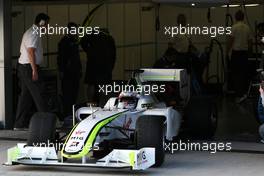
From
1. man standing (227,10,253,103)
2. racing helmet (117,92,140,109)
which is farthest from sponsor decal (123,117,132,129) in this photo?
man standing (227,10,253,103)

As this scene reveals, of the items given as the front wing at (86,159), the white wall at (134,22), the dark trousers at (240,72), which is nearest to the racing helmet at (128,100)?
the front wing at (86,159)

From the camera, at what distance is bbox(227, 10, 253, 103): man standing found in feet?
55.4

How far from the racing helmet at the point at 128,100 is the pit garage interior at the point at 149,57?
2.63 feet

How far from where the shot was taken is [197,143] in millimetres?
11031

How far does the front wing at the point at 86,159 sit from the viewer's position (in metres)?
8.55

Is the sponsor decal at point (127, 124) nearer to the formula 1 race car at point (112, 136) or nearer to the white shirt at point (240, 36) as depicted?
the formula 1 race car at point (112, 136)

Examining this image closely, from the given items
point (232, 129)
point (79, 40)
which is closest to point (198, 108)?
point (232, 129)

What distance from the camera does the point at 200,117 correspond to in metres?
11.2

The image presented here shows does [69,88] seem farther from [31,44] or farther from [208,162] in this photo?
[208,162]

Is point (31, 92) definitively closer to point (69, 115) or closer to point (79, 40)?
point (69, 115)

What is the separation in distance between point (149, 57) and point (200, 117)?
9.26 meters

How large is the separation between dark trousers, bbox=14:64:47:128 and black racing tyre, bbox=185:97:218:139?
7.55 feet

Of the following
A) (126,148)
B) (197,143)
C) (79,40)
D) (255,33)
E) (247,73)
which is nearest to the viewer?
(126,148)

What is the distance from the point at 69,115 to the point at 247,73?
5.31m
